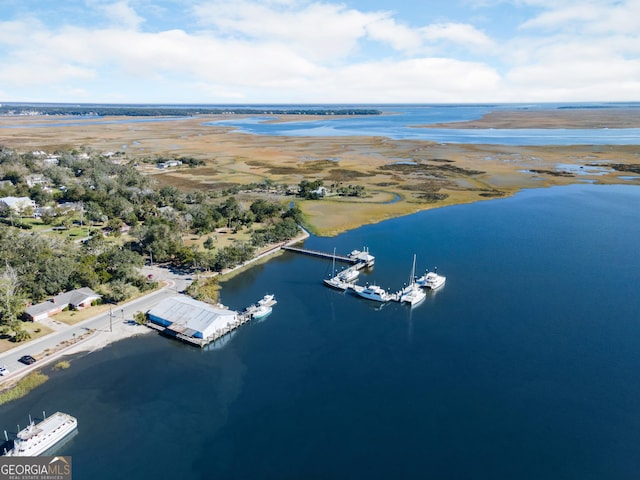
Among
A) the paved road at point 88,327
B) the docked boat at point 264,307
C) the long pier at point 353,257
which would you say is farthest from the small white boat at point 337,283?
the paved road at point 88,327

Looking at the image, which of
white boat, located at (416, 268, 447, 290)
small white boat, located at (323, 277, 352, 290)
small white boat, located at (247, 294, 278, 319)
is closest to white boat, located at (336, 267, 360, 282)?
small white boat, located at (323, 277, 352, 290)

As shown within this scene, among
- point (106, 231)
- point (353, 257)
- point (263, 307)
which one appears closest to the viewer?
point (263, 307)

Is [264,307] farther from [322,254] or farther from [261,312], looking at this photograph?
[322,254]

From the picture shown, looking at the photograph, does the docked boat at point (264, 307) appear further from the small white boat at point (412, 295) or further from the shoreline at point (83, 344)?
the small white boat at point (412, 295)

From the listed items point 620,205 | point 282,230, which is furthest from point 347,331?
point 620,205

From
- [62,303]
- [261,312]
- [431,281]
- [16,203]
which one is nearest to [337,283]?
[261,312]

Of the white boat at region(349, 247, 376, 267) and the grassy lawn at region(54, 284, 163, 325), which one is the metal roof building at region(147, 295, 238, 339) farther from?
the white boat at region(349, 247, 376, 267)
